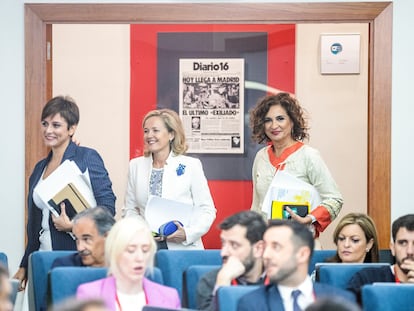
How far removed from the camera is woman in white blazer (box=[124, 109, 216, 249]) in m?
5.92

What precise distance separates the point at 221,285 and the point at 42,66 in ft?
9.93

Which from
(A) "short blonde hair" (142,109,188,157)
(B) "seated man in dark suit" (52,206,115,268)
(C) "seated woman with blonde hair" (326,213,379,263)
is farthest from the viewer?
(A) "short blonde hair" (142,109,188,157)

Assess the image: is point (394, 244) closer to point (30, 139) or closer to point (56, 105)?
point (56, 105)

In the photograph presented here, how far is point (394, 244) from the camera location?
5176 millimetres

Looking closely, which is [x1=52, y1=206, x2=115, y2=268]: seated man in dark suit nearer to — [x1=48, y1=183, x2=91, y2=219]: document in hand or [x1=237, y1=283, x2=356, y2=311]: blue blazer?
[x1=48, y1=183, x2=91, y2=219]: document in hand

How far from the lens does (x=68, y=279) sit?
439cm

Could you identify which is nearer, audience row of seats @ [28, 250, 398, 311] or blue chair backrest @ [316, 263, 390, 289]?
audience row of seats @ [28, 250, 398, 311]

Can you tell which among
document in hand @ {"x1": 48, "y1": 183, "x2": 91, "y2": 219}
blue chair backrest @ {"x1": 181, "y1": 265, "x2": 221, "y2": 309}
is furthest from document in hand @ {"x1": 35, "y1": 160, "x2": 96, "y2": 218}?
blue chair backrest @ {"x1": 181, "y1": 265, "x2": 221, "y2": 309}

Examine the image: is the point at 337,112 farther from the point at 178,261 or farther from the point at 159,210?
the point at 178,261

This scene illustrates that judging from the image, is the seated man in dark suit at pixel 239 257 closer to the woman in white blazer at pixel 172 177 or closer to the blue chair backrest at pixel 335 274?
the blue chair backrest at pixel 335 274

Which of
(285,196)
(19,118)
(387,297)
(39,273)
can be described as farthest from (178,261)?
(19,118)

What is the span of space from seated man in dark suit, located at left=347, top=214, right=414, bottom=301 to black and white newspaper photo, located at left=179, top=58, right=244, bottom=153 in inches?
94.7

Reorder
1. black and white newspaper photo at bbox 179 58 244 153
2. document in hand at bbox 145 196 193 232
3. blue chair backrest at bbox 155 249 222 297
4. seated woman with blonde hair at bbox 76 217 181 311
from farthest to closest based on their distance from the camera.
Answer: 1. black and white newspaper photo at bbox 179 58 244 153
2. document in hand at bbox 145 196 193 232
3. blue chair backrest at bbox 155 249 222 297
4. seated woman with blonde hair at bbox 76 217 181 311

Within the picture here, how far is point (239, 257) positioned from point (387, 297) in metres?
0.81
